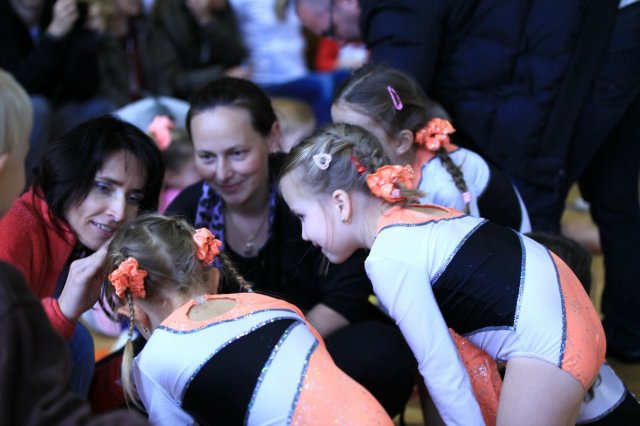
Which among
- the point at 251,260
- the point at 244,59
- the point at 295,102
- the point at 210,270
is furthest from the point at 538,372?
the point at 244,59

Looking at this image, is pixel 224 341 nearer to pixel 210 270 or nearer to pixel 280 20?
pixel 210 270

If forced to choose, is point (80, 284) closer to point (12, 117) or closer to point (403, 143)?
point (12, 117)

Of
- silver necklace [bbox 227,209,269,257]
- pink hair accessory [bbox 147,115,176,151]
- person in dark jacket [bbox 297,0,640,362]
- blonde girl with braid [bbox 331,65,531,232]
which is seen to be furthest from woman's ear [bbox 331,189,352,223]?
pink hair accessory [bbox 147,115,176,151]

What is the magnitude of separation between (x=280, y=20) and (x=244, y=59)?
327 mm

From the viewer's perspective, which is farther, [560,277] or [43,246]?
[43,246]

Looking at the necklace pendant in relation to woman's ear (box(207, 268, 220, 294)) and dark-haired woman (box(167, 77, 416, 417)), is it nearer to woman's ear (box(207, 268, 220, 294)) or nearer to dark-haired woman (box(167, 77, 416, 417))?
dark-haired woman (box(167, 77, 416, 417))

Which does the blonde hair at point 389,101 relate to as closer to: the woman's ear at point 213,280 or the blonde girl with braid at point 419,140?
the blonde girl with braid at point 419,140

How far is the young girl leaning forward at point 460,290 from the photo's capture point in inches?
57.2

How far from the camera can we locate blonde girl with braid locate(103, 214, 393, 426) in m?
1.34

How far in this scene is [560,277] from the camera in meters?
1.54

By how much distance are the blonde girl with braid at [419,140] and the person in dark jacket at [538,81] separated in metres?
0.22

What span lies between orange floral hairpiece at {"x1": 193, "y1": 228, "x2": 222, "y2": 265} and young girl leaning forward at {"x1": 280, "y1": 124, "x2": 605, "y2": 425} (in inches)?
8.0

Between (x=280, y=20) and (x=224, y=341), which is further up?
(x=224, y=341)

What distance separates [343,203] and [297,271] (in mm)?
477
